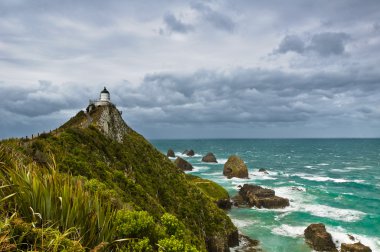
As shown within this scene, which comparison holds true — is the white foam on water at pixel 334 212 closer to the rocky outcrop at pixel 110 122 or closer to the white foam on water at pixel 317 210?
the white foam on water at pixel 317 210

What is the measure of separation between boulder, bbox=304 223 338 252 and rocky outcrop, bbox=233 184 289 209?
1512cm

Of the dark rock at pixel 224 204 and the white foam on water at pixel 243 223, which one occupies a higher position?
the dark rock at pixel 224 204

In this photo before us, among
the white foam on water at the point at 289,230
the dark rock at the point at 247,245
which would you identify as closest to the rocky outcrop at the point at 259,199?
the white foam on water at the point at 289,230

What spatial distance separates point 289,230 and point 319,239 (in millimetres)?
6550

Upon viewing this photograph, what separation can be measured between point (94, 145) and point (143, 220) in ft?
83.2

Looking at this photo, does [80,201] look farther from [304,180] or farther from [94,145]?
[304,180]

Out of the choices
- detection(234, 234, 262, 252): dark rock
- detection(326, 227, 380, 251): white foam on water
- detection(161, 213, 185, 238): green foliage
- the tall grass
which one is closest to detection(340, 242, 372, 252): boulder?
detection(326, 227, 380, 251): white foam on water

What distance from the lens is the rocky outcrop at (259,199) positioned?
53.8 m

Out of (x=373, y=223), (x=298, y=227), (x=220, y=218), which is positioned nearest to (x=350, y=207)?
(x=373, y=223)

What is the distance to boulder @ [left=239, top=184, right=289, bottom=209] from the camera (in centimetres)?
5372

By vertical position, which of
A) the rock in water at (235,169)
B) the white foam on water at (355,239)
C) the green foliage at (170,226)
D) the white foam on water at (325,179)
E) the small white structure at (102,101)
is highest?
the small white structure at (102,101)

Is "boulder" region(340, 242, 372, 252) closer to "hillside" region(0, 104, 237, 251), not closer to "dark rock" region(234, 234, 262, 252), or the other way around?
"dark rock" region(234, 234, 262, 252)

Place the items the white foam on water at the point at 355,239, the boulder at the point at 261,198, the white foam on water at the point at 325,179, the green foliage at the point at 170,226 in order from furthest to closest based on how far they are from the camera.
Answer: the white foam on water at the point at 325,179 → the boulder at the point at 261,198 → the white foam on water at the point at 355,239 → the green foliage at the point at 170,226

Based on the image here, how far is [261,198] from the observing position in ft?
181
